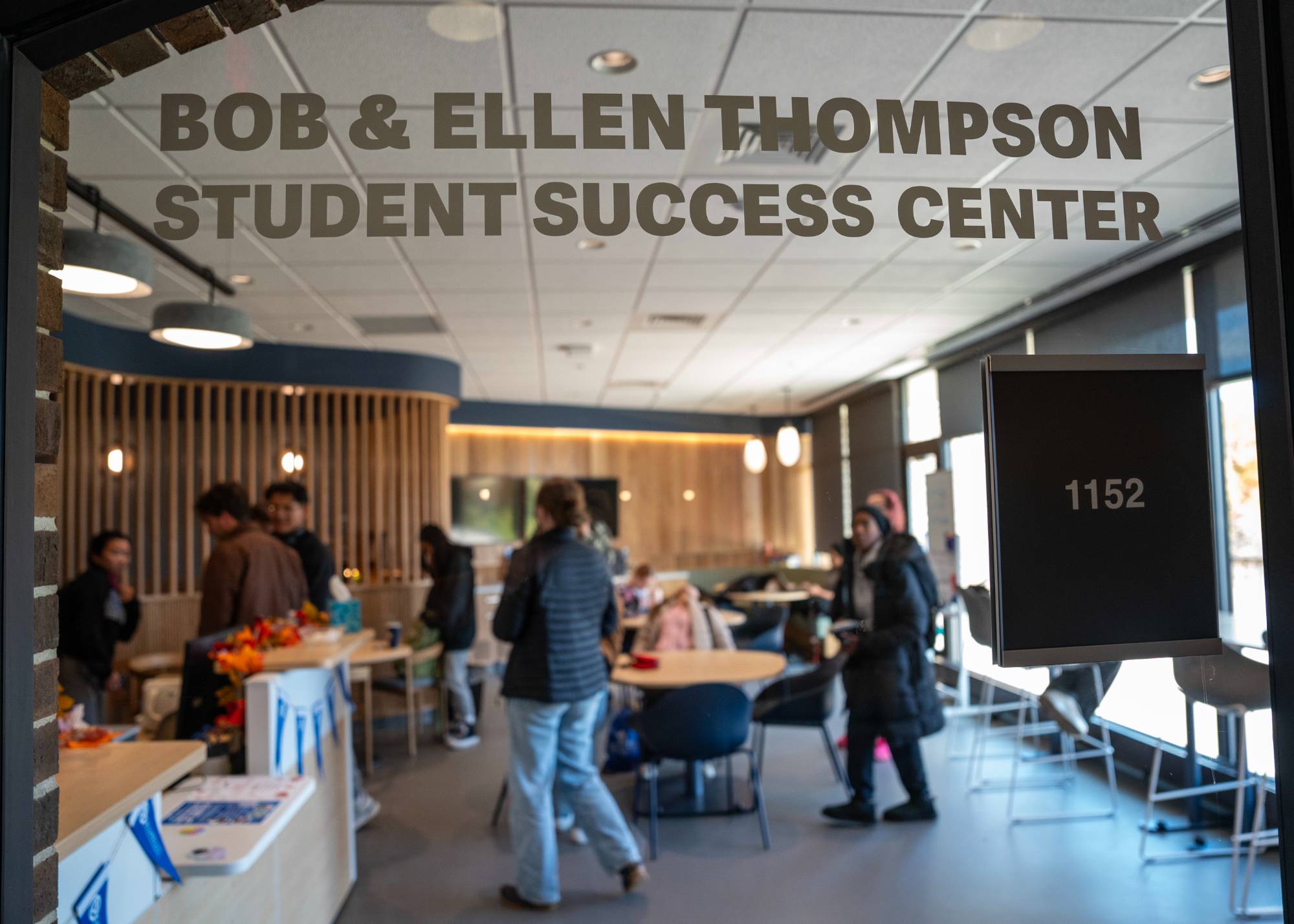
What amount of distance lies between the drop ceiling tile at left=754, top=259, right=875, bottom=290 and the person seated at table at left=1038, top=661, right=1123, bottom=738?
1.03 metres

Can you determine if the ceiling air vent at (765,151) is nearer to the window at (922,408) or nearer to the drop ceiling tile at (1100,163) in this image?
the drop ceiling tile at (1100,163)

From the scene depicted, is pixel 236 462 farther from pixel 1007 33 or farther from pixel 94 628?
pixel 1007 33

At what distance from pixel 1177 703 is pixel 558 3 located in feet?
7.07

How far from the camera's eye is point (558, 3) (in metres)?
2.25

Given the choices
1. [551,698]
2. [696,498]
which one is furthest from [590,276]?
[551,698]

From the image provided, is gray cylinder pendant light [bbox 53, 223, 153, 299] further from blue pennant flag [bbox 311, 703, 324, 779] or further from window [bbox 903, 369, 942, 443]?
window [bbox 903, 369, 942, 443]

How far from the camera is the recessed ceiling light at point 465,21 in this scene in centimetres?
209

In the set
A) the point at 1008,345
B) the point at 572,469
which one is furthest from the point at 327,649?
the point at 1008,345

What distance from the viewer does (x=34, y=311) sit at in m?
1.33

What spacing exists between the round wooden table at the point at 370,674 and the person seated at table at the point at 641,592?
1.51 m

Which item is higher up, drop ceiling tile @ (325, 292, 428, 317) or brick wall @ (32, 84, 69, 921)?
drop ceiling tile @ (325, 292, 428, 317)

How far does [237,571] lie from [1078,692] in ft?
12.3

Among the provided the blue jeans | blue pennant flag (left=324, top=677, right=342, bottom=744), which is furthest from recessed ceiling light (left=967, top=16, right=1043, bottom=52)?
blue pennant flag (left=324, top=677, right=342, bottom=744)

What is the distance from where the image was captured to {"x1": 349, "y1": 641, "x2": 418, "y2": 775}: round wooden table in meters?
5.35
